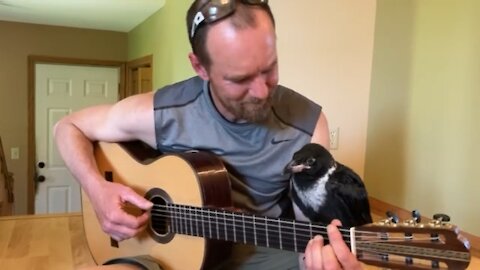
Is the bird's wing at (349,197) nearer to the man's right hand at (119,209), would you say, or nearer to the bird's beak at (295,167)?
the bird's beak at (295,167)

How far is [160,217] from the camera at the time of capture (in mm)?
1137

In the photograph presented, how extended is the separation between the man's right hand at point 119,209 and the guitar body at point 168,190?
0.05 meters

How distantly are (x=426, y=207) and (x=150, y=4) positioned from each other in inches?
83.6

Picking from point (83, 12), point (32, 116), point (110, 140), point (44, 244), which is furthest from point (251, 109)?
point (32, 116)

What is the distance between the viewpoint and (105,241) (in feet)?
4.27

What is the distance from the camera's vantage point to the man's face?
95cm

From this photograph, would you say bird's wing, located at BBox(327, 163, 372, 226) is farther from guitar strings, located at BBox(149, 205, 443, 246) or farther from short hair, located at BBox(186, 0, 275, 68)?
short hair, located at BBox(186, 0, 275, 68)

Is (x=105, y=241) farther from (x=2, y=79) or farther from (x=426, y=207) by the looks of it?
(x=2, y=79)

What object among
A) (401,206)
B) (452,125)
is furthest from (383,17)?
(401,206)

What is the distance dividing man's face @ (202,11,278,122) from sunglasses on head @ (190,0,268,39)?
0.02 m

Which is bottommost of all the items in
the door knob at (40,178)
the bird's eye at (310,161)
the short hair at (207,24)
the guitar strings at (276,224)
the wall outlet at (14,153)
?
the door knob at (40,178)

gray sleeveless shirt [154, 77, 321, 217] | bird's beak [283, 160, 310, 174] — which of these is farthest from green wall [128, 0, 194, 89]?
bird's beak [283, 160, 310, 174]

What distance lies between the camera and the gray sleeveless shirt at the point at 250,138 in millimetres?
1107

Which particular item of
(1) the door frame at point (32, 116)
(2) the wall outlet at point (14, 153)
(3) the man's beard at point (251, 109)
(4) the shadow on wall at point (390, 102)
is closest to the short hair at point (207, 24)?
(3) the man's beard at point (251, 109)
